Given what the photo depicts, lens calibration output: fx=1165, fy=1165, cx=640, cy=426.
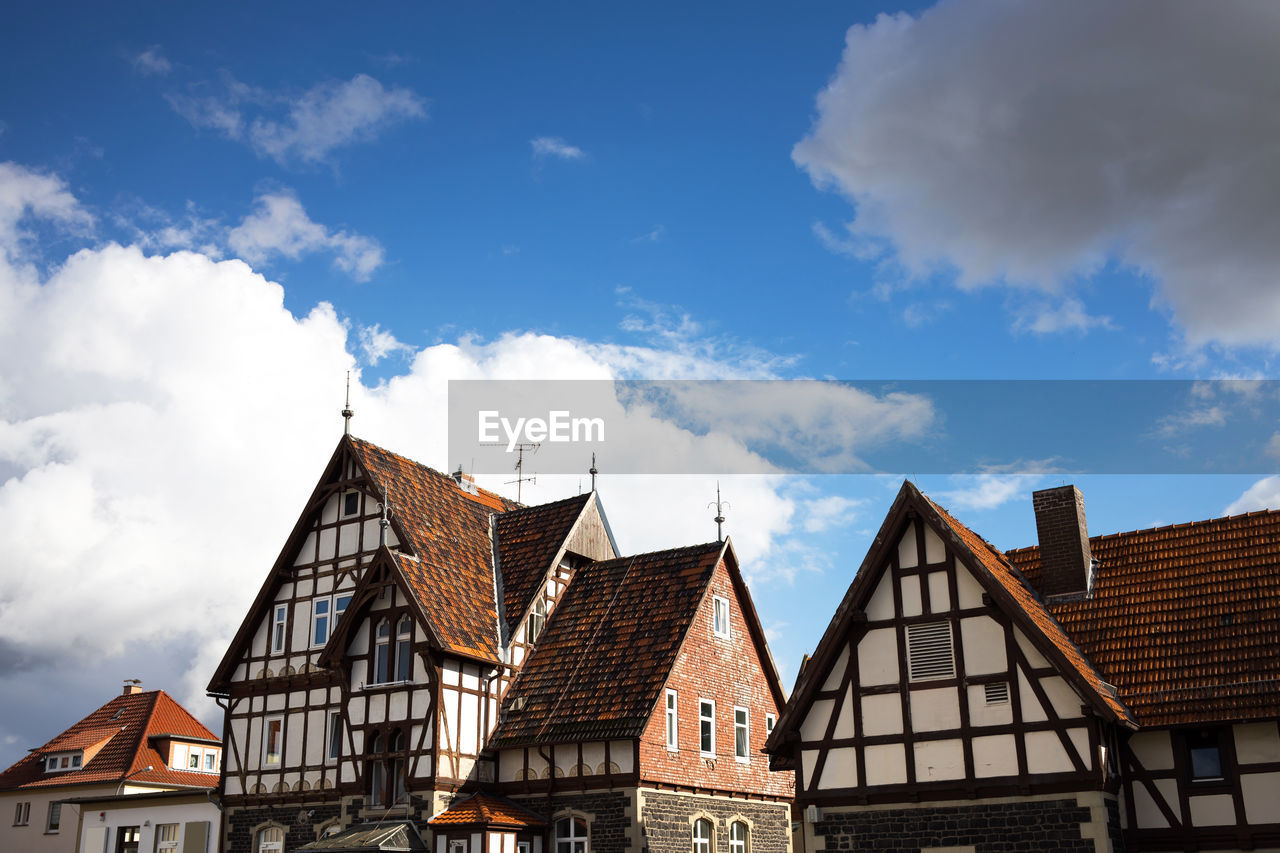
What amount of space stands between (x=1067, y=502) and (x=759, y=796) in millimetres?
11443

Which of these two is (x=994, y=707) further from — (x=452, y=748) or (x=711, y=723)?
(x=452, y=748)

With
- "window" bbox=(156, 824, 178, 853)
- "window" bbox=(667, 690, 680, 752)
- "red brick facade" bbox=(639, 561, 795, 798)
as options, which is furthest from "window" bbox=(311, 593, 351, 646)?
"red brick facade" bbox=(639, 561, 795, 798)

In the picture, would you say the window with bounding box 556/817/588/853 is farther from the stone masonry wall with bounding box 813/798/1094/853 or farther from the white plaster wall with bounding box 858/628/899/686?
the white plaster wall with bounding box 858/628/899/686

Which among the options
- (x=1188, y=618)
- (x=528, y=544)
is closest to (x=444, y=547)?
(x=528, y=544)

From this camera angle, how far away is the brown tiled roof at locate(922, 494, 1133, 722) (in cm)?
1938

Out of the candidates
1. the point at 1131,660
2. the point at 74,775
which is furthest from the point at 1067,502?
the point at 74,775

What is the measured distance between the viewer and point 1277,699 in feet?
61.2

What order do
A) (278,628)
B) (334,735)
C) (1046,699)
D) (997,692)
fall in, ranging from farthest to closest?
(278,628), (334,735), (997,692), (1046,699)

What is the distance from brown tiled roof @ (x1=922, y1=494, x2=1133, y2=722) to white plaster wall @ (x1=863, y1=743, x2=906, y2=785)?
3352 millimetres

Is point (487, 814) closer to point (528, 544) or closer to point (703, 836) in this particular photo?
point (703, 836)

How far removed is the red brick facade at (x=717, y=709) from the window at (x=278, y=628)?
36.1 ft

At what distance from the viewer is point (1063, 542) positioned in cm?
2341

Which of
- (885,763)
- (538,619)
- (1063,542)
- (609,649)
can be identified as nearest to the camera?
(885,763)

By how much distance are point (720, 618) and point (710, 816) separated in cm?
496
